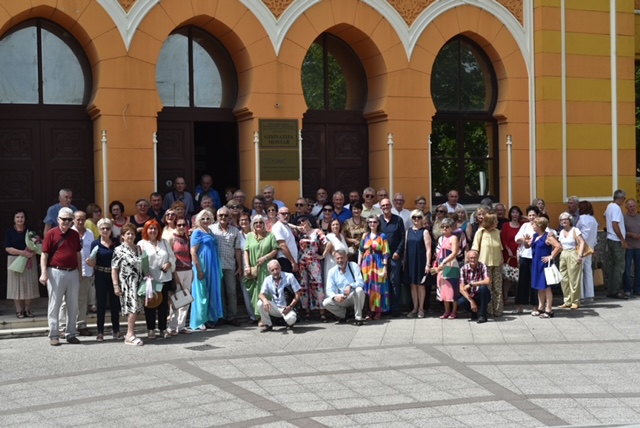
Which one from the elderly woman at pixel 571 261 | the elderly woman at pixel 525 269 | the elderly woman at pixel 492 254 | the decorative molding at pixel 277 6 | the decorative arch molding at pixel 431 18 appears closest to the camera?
the elderly woman at pixel 492 254

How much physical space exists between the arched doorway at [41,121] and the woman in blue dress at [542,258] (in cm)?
743

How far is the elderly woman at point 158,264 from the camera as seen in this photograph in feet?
43.8

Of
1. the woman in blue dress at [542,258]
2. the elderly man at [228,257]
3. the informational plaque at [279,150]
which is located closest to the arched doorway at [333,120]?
the informational plaque at [279,150]

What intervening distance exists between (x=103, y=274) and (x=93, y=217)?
1.58 metres

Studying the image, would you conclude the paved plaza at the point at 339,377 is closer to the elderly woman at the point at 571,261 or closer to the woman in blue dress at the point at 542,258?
the woman in blue dress at the point at 542,258

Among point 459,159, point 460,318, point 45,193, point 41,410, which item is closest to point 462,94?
point 459,159

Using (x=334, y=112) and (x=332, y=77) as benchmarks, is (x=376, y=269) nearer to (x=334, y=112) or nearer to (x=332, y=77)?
(x=334, y=112)

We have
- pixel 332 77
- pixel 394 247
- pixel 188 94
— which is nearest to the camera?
pixel 394 247

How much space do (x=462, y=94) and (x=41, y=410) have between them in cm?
1195

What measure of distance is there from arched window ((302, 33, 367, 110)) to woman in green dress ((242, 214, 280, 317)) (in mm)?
4001

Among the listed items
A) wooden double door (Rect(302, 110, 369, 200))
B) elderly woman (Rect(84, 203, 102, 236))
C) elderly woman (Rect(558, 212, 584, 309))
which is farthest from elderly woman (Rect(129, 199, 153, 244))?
elderly woman (Rect(558, 212, 584, 309))

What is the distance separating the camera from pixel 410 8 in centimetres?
1816

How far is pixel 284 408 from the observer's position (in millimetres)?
9469

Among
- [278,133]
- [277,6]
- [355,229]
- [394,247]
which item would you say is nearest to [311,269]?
[355,229]
